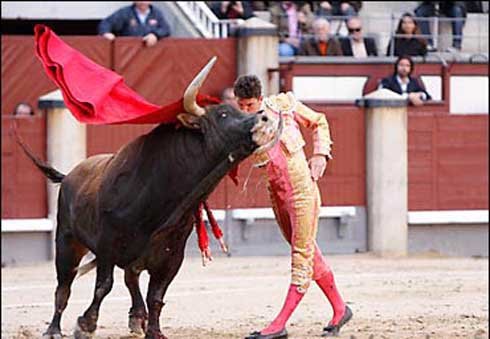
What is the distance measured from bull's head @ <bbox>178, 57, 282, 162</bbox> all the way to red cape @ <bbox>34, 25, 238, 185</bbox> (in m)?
0.09

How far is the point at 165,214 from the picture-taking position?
7.25 m

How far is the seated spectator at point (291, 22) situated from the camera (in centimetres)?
1542

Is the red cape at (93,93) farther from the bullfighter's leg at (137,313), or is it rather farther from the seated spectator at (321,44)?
the seated spectator at (321,44)

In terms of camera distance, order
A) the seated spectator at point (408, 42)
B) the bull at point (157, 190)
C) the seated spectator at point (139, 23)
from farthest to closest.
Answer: the seated spectator at point (408, 42) < the seated spectator at point (139, 23) < the bull at point (157, 190)

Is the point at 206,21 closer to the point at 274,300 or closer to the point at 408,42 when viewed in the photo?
the point at 408,42

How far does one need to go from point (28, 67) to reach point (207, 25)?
2012 mm

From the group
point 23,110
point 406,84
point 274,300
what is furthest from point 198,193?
point 406,84

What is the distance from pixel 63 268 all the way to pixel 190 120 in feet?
4.25

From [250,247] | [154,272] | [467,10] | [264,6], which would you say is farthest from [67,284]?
[467,10]

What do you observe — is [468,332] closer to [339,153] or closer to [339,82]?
[339,153]

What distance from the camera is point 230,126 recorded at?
7.05 meters

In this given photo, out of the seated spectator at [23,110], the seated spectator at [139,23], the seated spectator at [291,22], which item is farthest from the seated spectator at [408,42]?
the seated spectator at [23,110]

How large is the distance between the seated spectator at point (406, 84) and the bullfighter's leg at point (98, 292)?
736 cm

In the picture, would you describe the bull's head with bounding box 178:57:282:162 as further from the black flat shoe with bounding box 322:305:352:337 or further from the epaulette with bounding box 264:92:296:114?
the black flat shoe with bounding box 322:305:352:337
